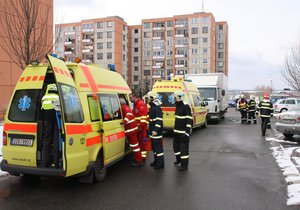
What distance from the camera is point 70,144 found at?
5352mm

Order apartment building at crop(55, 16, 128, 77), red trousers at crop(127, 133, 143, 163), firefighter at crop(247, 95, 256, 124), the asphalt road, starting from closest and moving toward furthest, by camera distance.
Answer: the asphalt road, red trousers at crop(127, 133, 143, 163), firefighter at crop(247, 95, 256, 124), apartment building at crop(55, 16, 128, 77)

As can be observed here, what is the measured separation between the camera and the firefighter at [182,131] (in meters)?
7.51

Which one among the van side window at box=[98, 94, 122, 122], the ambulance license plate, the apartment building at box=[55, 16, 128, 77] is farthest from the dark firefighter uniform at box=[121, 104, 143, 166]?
the apartment building at box=[55, 16, 128, 77]

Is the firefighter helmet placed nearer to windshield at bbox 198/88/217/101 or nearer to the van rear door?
the van rear door

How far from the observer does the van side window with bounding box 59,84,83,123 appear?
5.45m

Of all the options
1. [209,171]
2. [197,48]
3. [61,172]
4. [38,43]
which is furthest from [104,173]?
[197,48]

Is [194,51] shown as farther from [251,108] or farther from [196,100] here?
[196,100]

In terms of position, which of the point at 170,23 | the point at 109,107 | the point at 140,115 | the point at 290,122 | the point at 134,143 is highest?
the point at 170,23

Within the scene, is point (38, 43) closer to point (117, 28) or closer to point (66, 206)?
point (66, 206)

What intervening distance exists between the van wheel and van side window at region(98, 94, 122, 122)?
2.61ft

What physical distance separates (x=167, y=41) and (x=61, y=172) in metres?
77.1

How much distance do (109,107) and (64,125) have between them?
1856mm

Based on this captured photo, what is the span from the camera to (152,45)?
8156cm

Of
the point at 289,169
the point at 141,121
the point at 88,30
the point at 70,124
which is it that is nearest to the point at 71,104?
the point at 70,124
